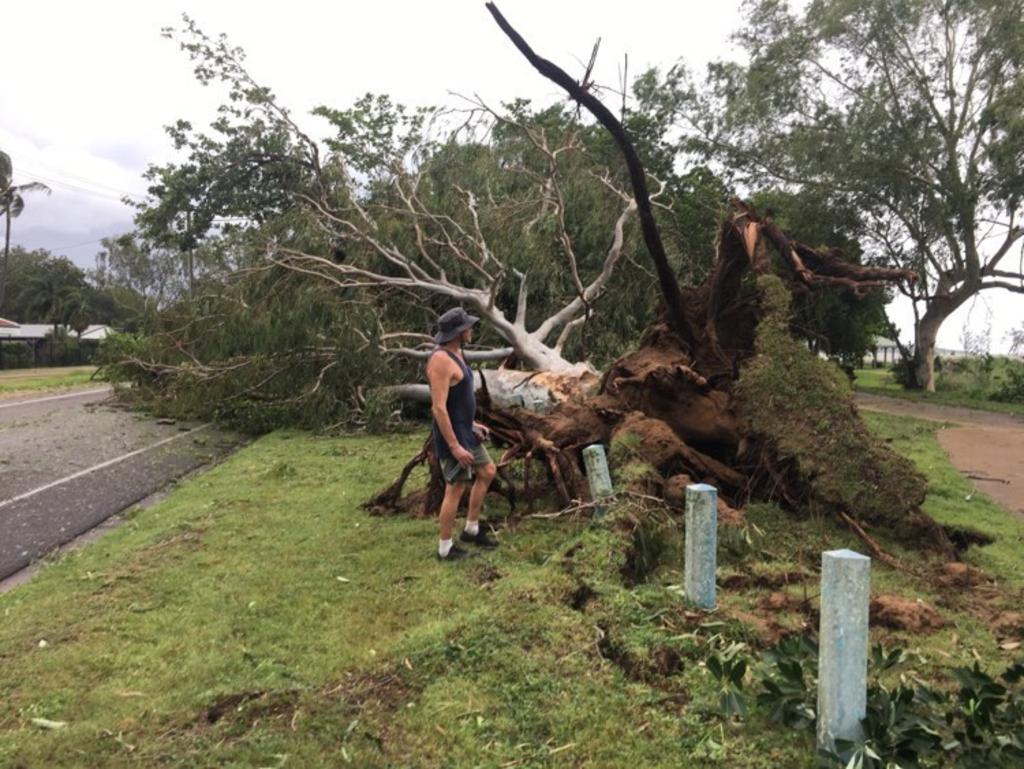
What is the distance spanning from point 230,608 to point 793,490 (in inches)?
145

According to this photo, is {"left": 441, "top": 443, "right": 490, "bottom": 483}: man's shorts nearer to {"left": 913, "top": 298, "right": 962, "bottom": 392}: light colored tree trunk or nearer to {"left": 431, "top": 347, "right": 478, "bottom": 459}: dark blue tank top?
{"left": 431, "top": 347, "right": 478, "bottom": 459}: dark blue tank top

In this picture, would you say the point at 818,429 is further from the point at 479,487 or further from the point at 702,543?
the point at 479,487

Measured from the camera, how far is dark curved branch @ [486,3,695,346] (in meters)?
4.47

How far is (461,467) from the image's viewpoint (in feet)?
15.8

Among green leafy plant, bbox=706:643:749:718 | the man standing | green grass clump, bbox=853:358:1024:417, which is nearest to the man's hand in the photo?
the man standing

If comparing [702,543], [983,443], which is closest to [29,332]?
[983,443]

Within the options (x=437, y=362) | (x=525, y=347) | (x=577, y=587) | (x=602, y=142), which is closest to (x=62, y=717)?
(x=577, y=587)

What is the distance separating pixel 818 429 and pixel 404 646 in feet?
10.3

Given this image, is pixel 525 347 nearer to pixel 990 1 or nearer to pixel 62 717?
pixel 62 717

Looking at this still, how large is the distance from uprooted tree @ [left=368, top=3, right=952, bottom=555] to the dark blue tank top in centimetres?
106

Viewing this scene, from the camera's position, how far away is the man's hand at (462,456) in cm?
473

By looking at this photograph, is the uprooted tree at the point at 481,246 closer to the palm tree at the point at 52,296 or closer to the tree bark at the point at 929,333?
the tree bark at the point at 929,333

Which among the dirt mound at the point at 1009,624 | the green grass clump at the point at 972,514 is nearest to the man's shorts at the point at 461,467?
the dirt mound at the point at 1009,624

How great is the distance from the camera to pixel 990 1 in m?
19.6
